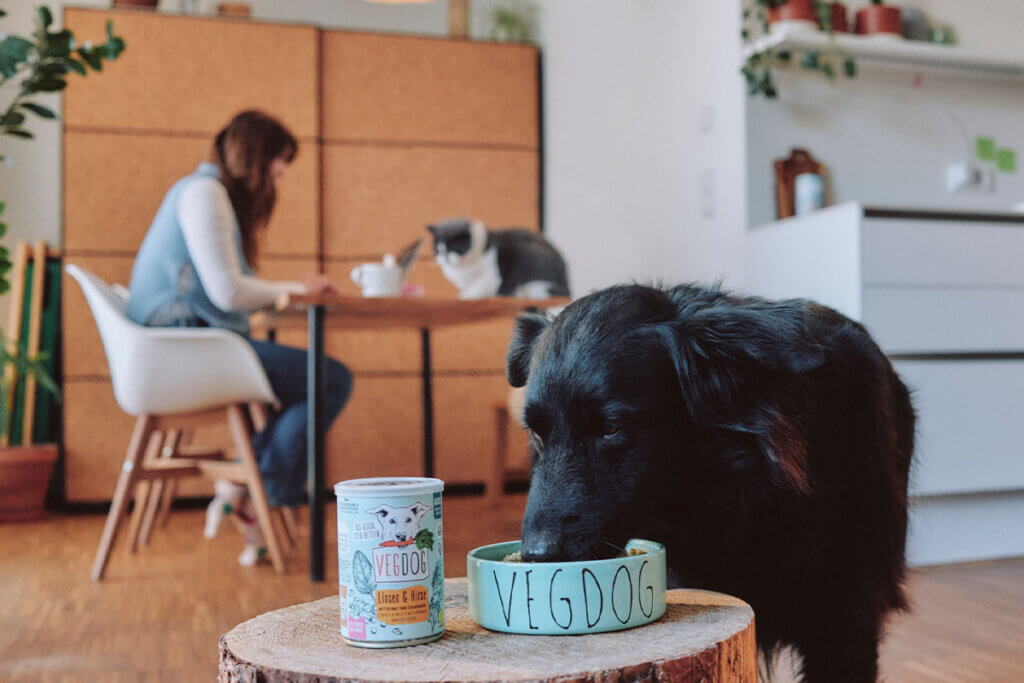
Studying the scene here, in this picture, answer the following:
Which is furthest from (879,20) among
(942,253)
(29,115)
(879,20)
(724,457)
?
(29,115)

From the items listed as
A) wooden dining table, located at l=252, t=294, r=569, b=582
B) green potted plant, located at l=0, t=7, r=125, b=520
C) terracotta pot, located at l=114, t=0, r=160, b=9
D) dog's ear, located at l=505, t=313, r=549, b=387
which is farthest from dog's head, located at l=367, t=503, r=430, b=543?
terracotta pot, located at l=114, t=0, r=160, b=9

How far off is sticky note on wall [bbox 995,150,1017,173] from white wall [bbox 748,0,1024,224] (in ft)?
0.10

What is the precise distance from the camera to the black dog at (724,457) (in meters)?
0.95

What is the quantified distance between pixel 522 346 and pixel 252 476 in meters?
1.70

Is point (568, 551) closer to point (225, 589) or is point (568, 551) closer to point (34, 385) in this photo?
point (225, 589)

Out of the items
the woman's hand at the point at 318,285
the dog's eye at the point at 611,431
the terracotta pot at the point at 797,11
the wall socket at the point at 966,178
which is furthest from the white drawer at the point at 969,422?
the dog's eye at the point at 611,431

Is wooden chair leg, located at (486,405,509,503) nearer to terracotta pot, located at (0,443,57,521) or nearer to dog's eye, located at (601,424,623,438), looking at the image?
terracotta pot, located at (0,443,57,521)

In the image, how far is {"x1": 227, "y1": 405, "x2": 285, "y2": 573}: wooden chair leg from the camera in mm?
2689

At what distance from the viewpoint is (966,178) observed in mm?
3725

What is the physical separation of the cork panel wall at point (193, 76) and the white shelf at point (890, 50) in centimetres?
232

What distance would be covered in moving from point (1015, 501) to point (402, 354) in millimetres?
2817

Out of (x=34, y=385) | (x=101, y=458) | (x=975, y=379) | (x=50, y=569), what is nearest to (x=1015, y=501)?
(x=975, y=379)

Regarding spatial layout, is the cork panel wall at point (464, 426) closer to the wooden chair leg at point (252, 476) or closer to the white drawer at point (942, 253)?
the wooden chair leg at point (252, 476)

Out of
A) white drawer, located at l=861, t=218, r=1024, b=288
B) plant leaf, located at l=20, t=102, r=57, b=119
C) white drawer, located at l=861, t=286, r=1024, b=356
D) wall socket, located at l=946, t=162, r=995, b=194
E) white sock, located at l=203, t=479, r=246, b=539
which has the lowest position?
white sock, located at l=203, t=479, r=246, b=539
